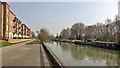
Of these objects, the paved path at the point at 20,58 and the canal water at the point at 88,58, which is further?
the canal water at the point at 88,58

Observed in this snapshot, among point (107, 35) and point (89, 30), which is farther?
point (89, 30)

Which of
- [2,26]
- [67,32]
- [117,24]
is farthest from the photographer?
[67,32]

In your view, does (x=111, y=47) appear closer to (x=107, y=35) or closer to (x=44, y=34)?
(x=107, y=35)

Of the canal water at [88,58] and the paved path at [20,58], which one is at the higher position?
the paved path at [20,58]

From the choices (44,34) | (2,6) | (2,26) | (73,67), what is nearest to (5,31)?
(2,26)

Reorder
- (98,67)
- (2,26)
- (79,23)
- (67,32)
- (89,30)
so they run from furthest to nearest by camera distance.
Result: (67,32)
(79,23)
(89,30)
(2,26)
(98,67)

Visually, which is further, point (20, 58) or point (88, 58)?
point (88, 58)

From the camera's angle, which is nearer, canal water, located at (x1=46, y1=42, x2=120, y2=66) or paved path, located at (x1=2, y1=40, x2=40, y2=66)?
paved path, located at (x1=2, y1=40, x2=40, y2=66)

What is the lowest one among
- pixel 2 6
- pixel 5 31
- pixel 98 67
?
pixel 98 67

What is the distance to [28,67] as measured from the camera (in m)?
12.4

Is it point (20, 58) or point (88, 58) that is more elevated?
Answer: point (20, 58)

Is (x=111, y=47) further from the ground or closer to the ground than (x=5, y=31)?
closer to the ground

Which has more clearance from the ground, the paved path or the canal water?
the paved path

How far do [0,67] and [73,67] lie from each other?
6244 mm
